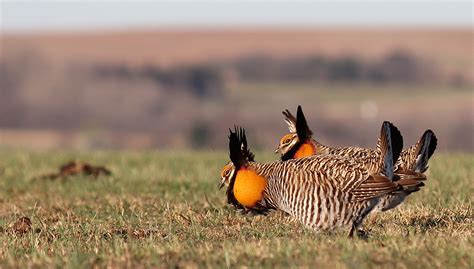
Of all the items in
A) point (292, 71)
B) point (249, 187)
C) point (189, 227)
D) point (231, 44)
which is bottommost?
point (292, 71)

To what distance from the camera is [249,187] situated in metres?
6.82

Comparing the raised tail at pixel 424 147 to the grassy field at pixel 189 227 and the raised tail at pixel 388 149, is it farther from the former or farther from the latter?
the raised tail at pixel 388 149

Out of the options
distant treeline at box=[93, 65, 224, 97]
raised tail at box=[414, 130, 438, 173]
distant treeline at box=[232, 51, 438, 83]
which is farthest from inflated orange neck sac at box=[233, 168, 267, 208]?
distant treeline at box=[232, 51, 438, 83]

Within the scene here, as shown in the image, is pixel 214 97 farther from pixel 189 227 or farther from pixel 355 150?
pixel 189 227

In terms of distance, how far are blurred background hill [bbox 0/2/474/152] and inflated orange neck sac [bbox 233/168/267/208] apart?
4355cm

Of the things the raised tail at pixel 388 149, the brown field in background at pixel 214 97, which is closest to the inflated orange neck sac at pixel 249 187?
the raised tail at pixel 388 149

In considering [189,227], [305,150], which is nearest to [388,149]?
[189,227]

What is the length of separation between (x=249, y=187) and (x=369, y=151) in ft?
3.82

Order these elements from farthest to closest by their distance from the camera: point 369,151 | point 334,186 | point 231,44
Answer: point 231,44 → point 369,151 → point 334,186

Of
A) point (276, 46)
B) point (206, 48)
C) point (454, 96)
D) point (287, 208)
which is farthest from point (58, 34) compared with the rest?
point (287, 208)

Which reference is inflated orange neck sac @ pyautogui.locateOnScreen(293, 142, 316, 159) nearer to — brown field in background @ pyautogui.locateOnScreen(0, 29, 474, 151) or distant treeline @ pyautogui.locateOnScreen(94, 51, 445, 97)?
brown field in background @ pyautogui.locateOnScreen(0, 29, 474, 151)

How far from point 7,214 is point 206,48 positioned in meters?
70.2

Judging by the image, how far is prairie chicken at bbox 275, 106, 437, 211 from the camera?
6473mm

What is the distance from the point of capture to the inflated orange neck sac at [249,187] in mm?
6762
